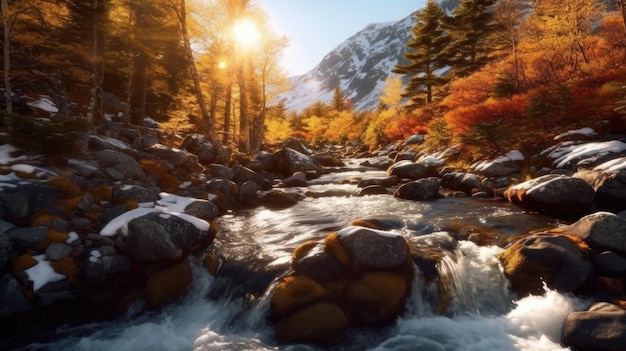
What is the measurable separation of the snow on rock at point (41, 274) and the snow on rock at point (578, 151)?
1533 centimetres

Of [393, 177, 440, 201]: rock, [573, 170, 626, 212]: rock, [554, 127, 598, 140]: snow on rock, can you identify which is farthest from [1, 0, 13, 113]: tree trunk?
[554, 127, 598, 140]: snow on rock

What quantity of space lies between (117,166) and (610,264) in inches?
512

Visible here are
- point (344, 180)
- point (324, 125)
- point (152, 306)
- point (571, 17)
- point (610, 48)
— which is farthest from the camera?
point (324, 125)

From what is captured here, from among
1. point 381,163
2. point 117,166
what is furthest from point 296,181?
point 381,163

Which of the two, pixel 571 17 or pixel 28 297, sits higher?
pixel 571 17

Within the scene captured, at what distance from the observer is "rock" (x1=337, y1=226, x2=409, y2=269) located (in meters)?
A: 6.42

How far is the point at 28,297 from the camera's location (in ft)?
19.9

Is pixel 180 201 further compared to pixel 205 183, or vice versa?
pixel 205 183

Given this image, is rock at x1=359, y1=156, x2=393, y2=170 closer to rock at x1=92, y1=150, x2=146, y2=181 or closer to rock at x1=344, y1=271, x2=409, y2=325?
rock at x1=92, y1=150, x2=146, y2=181

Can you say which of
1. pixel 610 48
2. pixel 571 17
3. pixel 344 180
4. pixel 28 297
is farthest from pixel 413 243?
pixel 610 48

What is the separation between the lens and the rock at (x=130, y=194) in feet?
29.3

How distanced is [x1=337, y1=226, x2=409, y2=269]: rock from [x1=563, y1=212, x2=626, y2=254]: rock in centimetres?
371

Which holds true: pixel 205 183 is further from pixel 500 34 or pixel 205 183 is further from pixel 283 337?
pixel 500 34

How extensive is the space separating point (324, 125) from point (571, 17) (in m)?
49.1
